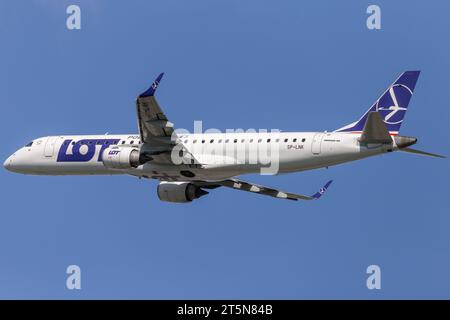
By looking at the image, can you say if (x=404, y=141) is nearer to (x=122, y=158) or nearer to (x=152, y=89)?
(x=152, y=89)

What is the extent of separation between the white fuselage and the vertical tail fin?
1.66m

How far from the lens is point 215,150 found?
49.9m

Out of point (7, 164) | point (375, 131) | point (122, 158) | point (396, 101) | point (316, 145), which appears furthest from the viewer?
point (7, 164)

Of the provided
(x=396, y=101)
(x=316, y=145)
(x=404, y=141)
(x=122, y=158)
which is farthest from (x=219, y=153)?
(x=404, y=141)

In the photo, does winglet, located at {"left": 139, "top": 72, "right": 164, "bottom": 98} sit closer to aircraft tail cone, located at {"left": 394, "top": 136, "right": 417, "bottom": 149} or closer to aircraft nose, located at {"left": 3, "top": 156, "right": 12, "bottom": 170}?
aircraft tail cone, located at {"left": 394, "top": 136, "right": 417, "bottom": 149}

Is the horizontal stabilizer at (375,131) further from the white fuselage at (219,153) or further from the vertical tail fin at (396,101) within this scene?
the vertical tail fin at (396,101)

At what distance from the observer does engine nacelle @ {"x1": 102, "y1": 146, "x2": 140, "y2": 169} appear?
160 ft

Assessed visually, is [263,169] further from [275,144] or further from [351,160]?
[351,160]

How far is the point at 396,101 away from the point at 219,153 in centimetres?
974

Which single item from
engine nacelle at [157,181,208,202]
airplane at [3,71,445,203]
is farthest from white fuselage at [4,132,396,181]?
engine nacelle at [157,181,208,202]

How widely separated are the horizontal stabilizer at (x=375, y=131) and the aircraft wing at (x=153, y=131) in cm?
958

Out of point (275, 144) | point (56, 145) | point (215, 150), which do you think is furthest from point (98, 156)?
point (275, 144)

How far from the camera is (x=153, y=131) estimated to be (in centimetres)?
4825

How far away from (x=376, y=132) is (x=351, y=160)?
2.79m
